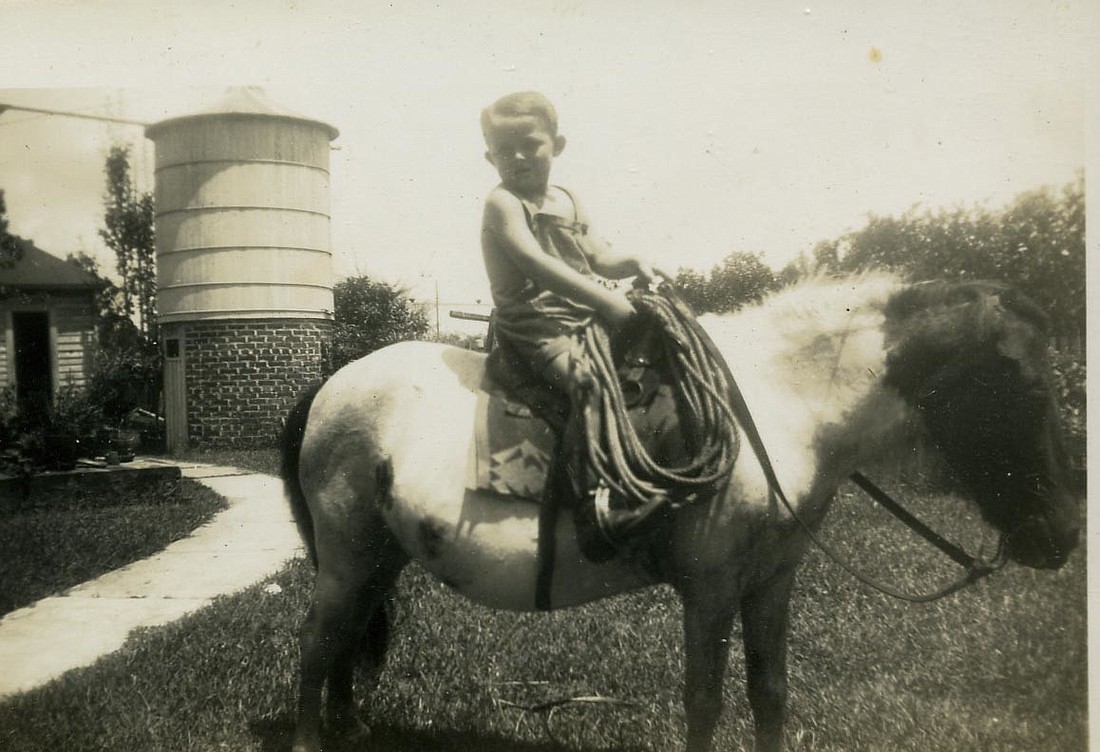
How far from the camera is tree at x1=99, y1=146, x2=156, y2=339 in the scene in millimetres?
3623

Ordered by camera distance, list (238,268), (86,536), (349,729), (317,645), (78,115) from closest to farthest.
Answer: (317,645), (349,729), (78,115), (238,268), (86,536)

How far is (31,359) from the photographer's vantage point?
3.83 metres

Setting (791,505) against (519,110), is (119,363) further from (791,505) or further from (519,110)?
(791,505)

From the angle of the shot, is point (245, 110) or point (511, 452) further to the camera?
point (245, 110)

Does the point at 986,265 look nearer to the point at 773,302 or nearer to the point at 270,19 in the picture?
the point at 773,302

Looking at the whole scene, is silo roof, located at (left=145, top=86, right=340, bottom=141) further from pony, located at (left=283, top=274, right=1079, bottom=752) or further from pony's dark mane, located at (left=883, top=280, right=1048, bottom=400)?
pony's dark mane, located at (left=883, top=280, right=1048, bottom=400)

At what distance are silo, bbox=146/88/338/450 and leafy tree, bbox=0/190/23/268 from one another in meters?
0.62

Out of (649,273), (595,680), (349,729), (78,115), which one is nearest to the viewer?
(649,273)

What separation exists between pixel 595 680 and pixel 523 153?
7.10ft

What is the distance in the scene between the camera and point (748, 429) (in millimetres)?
2488

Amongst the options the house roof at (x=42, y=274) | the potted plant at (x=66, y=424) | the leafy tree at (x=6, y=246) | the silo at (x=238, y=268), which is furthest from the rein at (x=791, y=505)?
the potted plant at (x=66, y=424)

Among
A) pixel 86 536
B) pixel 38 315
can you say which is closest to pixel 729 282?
pixel 38 315

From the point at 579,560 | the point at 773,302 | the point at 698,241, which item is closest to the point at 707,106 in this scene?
the point at 698,241

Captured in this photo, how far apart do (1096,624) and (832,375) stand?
157cm
